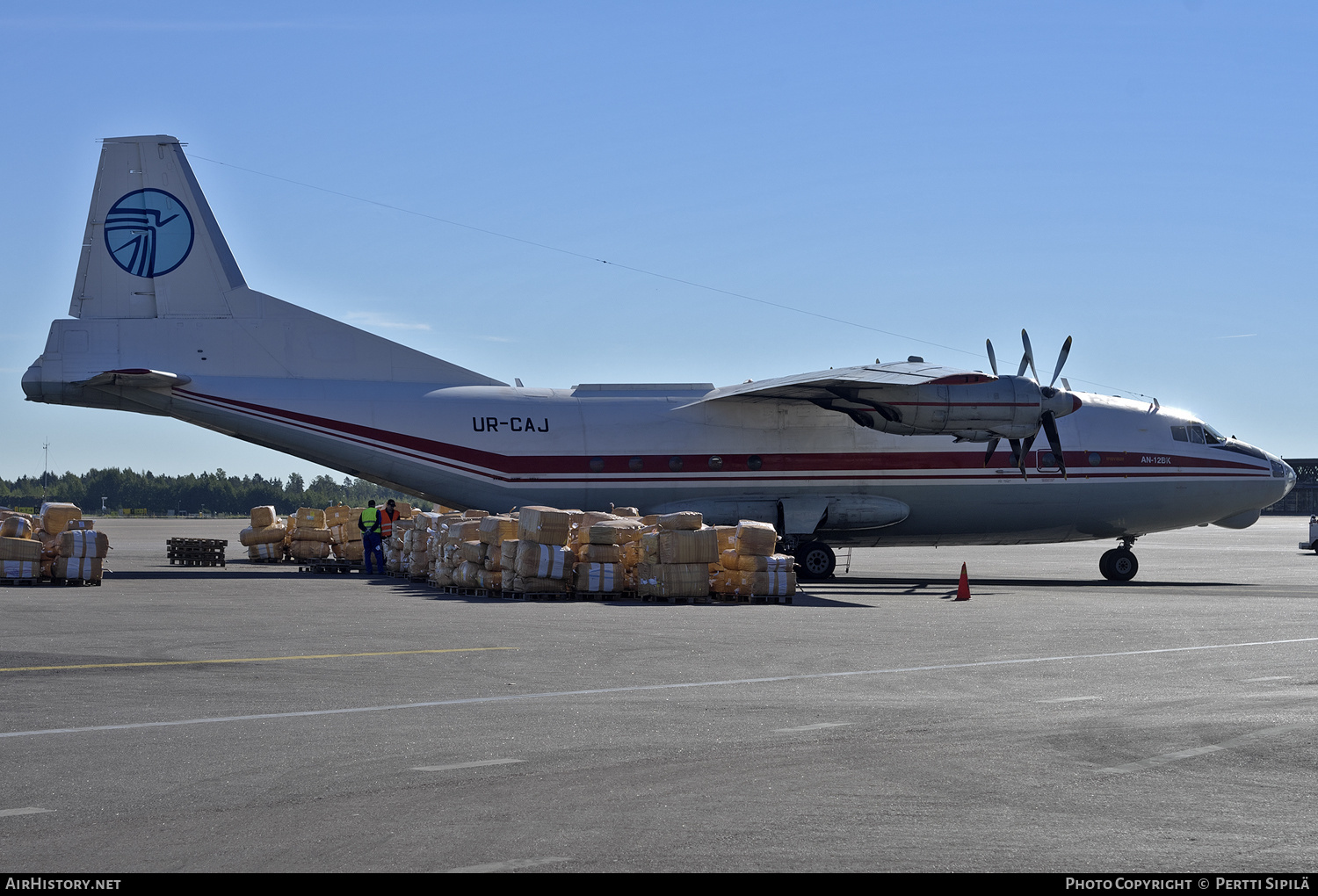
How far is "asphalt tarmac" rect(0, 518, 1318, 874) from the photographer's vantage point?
6.37 m

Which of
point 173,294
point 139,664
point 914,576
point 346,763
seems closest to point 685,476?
point 914,576

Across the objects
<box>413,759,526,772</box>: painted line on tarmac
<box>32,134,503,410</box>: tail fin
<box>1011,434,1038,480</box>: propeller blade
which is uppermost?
<box>32,134,503,410</box>: tail fin

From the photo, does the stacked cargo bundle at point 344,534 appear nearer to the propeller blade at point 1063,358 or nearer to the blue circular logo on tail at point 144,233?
the blue circular logo on tail at point 144,233

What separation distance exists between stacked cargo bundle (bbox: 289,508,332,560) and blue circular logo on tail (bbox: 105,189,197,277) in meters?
9.24

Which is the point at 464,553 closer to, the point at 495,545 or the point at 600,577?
the point at 495,545

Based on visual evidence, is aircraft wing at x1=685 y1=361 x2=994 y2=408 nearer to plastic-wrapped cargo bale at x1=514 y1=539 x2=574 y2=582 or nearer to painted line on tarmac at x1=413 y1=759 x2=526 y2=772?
plastic-wrapped cargo bale at x1=514 y1=539 x2=574 y2=582

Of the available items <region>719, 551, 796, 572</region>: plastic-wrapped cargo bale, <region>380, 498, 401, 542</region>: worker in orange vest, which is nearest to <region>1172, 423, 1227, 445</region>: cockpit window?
<region>719, 551, 796, 572</region>: plastic-wrapped cargo bale

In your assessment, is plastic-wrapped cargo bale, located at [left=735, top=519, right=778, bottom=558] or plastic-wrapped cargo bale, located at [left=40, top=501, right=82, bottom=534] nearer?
plastic-wrapped cargo bale, located at [left=735, top=519, right=778, bottom=558]

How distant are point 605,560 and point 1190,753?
15.7 metres

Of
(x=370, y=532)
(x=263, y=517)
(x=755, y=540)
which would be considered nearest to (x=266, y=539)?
(x=263, y=517)

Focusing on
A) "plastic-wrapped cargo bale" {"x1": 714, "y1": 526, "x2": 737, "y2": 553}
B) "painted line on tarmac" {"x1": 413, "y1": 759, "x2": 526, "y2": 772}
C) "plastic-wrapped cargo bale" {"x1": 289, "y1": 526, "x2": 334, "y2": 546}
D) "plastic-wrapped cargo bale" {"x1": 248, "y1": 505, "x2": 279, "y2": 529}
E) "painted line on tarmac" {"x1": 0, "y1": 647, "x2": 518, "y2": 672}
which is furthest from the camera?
"plastic-wrapped cargo bale" {"x1": 248, "y1": 505, "x2": 279, "y2": 529}

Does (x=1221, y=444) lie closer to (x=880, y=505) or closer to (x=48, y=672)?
(x=880, y=505)

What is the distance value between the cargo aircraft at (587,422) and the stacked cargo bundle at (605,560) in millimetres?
6646

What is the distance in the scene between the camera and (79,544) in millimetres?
25188
